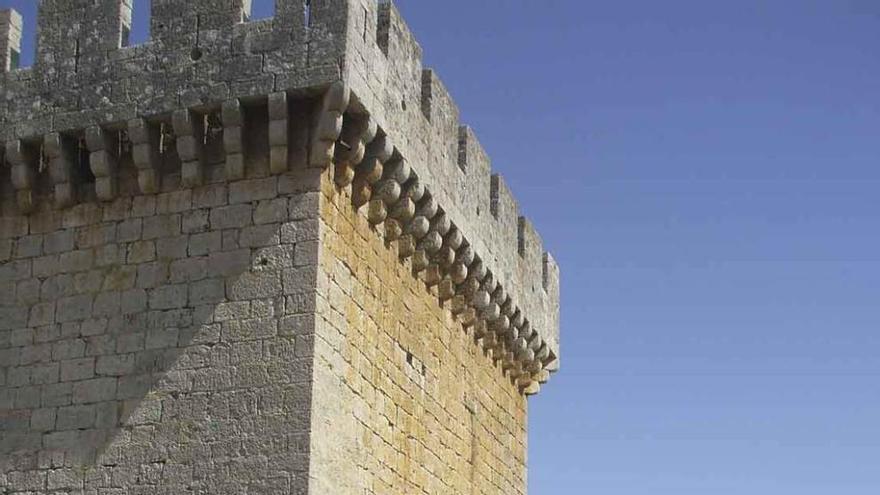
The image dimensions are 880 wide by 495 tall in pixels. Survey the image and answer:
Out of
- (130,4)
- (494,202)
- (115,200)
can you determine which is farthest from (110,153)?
(494,202)

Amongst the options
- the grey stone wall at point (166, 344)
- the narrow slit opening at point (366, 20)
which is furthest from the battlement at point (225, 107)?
the grey stone wall at point (166, 344)

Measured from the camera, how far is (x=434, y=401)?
11.4 metres

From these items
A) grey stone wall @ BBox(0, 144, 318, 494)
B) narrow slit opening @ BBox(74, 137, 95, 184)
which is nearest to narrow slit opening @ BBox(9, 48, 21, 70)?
narrow slit opening @ BBox(74, 137, 95, 184)

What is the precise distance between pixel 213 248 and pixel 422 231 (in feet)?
6.17

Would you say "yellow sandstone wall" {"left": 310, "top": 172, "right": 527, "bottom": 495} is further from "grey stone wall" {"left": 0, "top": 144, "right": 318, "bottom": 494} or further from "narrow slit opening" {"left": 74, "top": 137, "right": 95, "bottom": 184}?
"narrow slit opening" {"left": 74, "top": 137, "right": 95, "bottom": 184}

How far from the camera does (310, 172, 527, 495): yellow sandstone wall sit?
9312 mm

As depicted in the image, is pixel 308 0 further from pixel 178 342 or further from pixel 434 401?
pixel 434 401

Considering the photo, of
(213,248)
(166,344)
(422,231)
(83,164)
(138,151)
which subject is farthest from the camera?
(422,231)

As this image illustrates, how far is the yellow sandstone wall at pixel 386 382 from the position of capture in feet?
30.6

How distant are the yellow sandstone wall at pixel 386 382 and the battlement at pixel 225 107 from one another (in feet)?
1.11

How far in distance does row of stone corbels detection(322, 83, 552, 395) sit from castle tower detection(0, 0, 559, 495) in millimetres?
23

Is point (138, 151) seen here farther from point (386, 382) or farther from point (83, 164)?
point (386, 382)

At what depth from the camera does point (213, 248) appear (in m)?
9.59

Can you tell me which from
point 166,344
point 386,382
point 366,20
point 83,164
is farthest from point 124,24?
point 386,382
